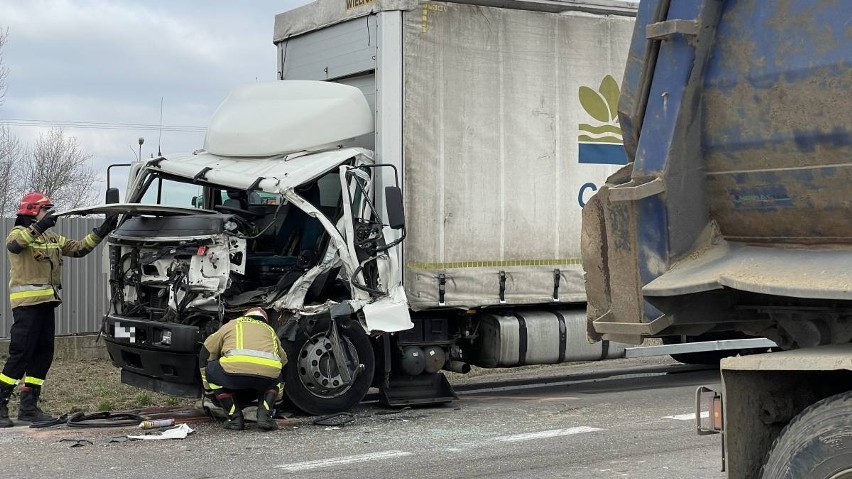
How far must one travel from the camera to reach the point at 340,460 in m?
7.57

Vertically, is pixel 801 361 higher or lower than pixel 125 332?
higher

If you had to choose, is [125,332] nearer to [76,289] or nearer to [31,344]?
[31,344]

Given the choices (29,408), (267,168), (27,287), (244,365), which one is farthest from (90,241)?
(244,365)

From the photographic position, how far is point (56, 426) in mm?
8992

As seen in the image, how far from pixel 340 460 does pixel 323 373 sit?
190 centimetres

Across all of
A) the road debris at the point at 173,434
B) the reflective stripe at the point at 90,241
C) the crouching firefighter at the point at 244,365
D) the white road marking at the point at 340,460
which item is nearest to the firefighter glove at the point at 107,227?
the reflective stripe at the point at 90,241

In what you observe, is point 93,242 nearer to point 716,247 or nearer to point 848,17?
point 716,247

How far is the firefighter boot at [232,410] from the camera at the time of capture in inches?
347

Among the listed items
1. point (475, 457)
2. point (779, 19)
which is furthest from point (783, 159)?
point (475, 457)

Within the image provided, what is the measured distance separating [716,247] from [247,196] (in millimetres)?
6386

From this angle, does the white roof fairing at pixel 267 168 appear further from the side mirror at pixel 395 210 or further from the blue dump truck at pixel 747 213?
the blue dump truck at pixel 747 213

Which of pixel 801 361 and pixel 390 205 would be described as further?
pixel 390 205

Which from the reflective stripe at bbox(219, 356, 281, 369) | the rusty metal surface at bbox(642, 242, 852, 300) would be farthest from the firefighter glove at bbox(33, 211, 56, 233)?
the rusty metal surface at bbox(642, 242, 852, 300)

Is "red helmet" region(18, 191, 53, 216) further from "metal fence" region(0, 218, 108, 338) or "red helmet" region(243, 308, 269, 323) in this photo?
"metal fence" region(0, 218, 108, 338)
